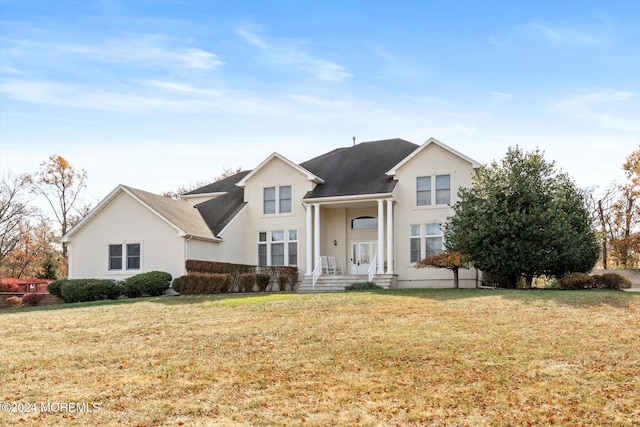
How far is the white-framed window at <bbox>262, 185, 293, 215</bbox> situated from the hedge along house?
0.17 ft

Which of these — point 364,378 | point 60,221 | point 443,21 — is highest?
point 443,21

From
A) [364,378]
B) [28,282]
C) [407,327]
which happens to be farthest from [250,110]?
[28,282]

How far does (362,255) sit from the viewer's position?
31.8 m

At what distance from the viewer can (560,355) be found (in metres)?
11.9

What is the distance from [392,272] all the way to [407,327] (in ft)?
46.4

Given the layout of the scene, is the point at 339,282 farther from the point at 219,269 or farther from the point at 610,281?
the point at 610,281

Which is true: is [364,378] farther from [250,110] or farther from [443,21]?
[250,110]

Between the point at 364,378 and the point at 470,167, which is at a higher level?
the point at 470,167

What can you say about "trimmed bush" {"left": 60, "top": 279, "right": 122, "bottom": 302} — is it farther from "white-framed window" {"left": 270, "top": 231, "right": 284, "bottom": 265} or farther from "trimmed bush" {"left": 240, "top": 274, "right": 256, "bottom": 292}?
"white-framed window" {"left": 270, "top": 231, "right": 284, "bottom": 265}

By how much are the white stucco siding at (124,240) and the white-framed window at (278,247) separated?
→ 5.76 metres

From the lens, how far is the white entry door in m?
31.5

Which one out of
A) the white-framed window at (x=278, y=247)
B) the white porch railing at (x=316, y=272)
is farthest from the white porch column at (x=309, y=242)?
the white-framed window at (x=278, y=247)

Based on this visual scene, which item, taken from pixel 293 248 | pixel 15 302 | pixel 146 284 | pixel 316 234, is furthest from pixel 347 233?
pixel 15 302
